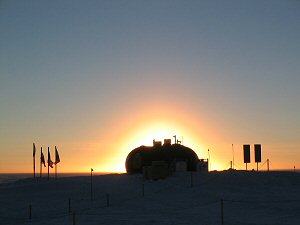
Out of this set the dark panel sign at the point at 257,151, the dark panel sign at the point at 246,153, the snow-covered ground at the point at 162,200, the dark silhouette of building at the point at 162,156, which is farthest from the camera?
the dark silhouette of building at the point at 162,156

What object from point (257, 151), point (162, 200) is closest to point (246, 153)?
point (257, 151)

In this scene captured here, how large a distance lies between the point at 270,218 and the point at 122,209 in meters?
9.66

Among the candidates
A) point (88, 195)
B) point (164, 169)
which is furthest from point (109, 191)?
point (164, 169)

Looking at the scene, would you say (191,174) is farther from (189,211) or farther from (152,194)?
(189,211)

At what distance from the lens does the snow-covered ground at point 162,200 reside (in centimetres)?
2878

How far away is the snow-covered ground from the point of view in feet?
94.4

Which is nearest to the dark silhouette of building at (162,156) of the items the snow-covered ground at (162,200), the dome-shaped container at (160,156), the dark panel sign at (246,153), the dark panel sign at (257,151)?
the dome-shaped container at (160,156)

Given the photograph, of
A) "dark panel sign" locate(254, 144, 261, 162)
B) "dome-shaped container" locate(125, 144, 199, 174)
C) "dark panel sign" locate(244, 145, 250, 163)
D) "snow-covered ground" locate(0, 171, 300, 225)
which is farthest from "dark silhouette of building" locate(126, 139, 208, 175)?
"dark panel sign" locate(254, 144, 261, 162)

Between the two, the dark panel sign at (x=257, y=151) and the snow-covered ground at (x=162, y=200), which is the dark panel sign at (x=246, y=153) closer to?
the dark panel sign at (x=257, y=151)

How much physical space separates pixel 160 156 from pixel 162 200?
49.4 ft

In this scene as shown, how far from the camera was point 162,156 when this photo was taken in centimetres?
5194

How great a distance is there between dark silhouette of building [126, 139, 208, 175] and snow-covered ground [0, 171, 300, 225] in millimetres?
3365

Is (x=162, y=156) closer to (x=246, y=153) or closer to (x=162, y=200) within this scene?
(x=246, y=153)

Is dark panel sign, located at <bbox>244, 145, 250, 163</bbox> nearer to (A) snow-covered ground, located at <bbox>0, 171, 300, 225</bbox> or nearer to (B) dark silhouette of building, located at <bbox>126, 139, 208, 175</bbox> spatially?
(A) snow-covered ground, located at <bbox>0, 171, 300, 225</bbox>
